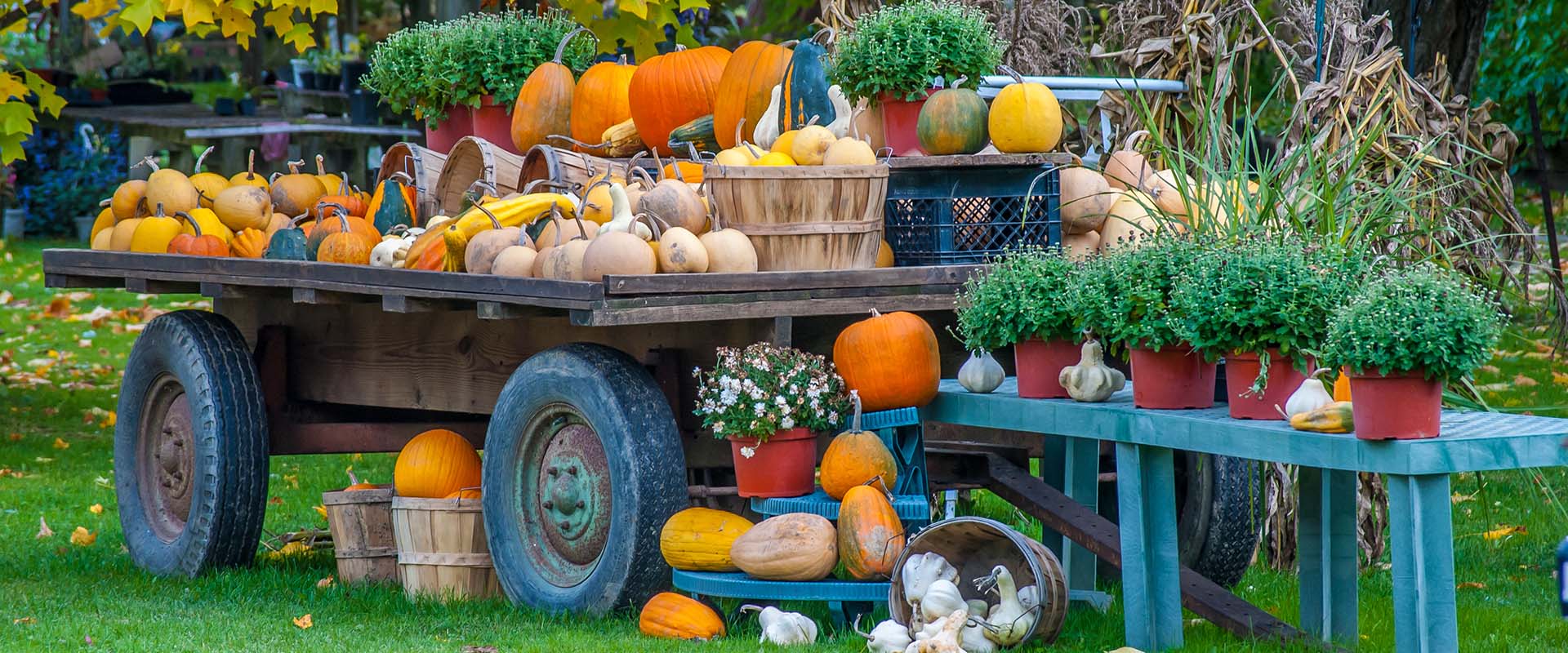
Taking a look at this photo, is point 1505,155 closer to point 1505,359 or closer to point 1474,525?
point 1474,525

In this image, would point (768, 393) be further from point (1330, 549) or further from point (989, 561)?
point (1330, 549)

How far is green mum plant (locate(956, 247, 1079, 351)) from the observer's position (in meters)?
4.25

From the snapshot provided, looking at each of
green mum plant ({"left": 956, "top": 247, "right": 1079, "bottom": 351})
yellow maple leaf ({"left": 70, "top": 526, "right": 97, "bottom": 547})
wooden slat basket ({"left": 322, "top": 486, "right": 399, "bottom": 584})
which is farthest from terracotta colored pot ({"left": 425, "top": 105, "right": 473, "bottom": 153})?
green mum plant ({"left": 956, "top": 247, "right": 1079, "bottom": 351})

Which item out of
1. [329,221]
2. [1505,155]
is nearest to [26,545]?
[329,221]

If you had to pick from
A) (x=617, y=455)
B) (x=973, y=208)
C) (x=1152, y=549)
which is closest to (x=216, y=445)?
(x=617, y=455)

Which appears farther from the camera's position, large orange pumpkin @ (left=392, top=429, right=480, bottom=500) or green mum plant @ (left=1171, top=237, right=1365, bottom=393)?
large orange pumpkin @ (left=392, top=429, right=480, bottom=500)

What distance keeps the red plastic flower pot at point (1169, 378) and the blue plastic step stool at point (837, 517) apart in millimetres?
673

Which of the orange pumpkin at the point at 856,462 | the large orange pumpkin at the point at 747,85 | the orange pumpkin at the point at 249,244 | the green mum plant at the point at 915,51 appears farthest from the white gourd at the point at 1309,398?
the orange pumpkin at the point at 249,244

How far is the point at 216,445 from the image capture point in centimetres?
569

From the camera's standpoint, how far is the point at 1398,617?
3.62m

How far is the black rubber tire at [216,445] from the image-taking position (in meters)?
5.71

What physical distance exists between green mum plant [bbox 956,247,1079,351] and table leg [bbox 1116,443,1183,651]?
341 mm

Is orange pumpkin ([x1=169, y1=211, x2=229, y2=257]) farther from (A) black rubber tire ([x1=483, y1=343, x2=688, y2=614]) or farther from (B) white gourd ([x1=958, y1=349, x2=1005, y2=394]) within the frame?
(B) white gourd ([x1=958, y1=349, x2=1005, y2=394])

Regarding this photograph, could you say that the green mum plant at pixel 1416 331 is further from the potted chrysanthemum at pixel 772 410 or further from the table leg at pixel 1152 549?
the potted chrysanthemum at pixel 772 410
